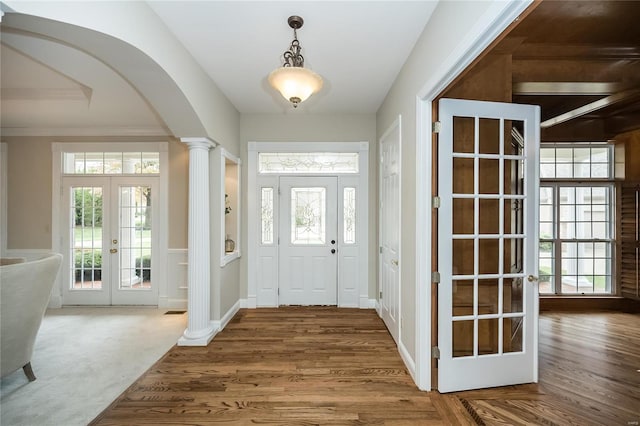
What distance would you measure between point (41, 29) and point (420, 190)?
8.45 ft

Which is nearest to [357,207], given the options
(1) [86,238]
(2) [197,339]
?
(2) [197,339]

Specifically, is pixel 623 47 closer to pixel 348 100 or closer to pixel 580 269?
pixel 348 100

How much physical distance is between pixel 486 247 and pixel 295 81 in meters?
1.97

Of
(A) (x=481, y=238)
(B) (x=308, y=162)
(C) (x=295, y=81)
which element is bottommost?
(A) (x=481, y=238)

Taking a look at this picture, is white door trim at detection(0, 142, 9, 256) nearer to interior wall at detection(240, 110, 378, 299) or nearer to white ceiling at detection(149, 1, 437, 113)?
interior wall at detection(240, 110, 378, 299)

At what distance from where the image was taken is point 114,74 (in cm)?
292

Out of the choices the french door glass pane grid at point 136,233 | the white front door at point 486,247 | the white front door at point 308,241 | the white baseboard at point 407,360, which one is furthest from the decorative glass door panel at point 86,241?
the white front door at point 486,247

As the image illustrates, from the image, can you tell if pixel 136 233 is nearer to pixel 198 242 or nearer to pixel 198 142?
pixel 198 242

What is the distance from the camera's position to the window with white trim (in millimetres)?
4414

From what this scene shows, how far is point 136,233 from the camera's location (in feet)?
14.8

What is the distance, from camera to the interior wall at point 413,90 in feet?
5.49

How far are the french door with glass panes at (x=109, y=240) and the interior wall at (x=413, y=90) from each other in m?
3.75

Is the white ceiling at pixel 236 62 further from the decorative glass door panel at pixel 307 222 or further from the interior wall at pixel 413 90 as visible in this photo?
the decorative glass door panel at pixel 307 222

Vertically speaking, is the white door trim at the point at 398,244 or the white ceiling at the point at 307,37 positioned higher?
the white ceiling at the point at 307,37
